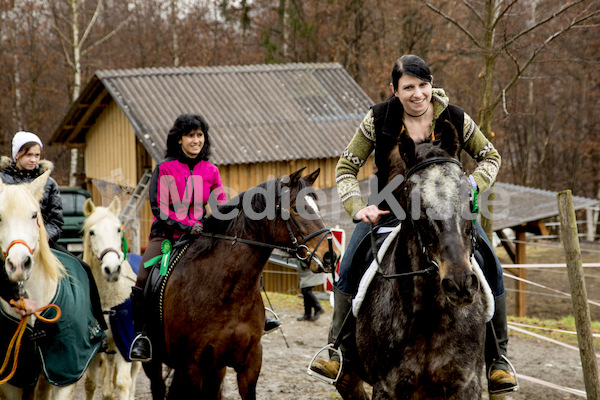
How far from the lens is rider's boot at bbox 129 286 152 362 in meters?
5.42

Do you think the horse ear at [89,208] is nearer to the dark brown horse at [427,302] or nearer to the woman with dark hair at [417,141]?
the woman with dark hair at [417,141]

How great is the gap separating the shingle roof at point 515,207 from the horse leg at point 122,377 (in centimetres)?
849

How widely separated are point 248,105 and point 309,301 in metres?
10.4

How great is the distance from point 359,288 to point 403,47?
23436 mm

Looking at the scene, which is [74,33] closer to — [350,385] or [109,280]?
[109,280]

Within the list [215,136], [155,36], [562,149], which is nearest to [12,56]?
[155,36]

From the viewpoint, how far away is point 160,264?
18.4 ft

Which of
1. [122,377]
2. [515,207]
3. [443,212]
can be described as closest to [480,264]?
[443,212]

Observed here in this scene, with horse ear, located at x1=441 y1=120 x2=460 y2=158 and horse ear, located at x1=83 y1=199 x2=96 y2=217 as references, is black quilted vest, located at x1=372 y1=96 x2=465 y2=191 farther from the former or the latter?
horse ear, located at x1=83 y1=199 x2=96 y2=217

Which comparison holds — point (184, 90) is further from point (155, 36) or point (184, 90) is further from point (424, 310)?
point (424, 310)

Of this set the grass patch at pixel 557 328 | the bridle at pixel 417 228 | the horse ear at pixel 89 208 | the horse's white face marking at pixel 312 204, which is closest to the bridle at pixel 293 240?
the horse's white face marking at pixel 312 204

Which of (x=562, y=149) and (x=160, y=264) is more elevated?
(x=562, y=149)

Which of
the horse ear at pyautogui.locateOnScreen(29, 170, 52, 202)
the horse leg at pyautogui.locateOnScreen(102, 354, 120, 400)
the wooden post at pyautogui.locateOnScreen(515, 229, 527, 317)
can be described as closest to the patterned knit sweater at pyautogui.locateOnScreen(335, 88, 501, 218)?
the horse ear at pyautogui.locateOnScreen(29, 170, 52, 202)

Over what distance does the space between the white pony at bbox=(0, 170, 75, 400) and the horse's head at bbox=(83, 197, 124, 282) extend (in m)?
1.00
